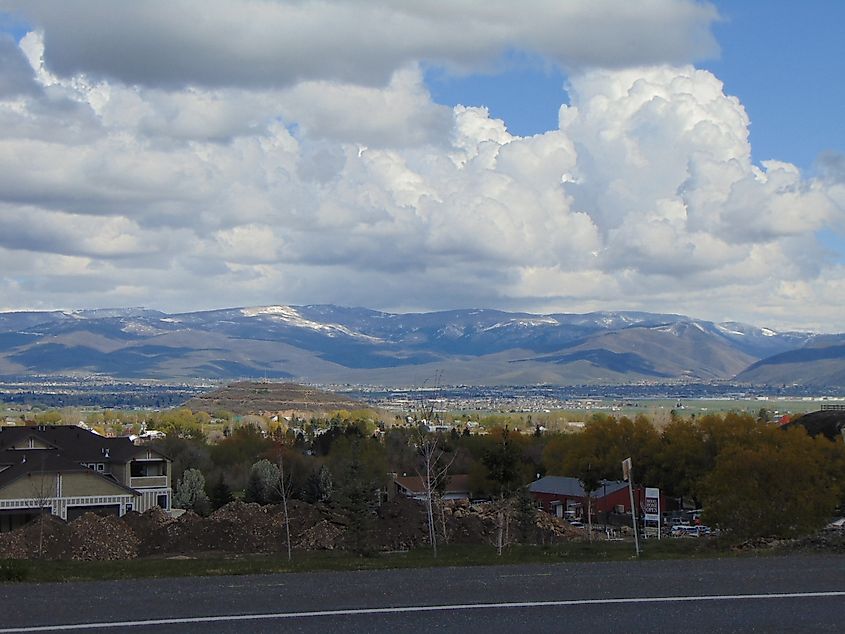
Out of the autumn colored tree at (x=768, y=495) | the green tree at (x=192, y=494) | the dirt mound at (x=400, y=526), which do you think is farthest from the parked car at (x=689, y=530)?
the green tree at (x=192, y=494)

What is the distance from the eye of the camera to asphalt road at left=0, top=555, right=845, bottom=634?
11.7 m

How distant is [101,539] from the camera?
43688mm

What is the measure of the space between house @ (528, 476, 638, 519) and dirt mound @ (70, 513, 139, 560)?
34888 millimetres

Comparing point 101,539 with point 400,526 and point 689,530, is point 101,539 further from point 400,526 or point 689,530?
point 689,530

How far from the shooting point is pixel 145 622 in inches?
469

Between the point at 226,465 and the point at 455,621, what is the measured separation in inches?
2997

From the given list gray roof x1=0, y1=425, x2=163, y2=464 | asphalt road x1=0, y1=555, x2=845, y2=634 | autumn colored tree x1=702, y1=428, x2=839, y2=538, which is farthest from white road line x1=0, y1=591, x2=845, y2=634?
gray roof x1=0, y1=425, x2=163, y2=464

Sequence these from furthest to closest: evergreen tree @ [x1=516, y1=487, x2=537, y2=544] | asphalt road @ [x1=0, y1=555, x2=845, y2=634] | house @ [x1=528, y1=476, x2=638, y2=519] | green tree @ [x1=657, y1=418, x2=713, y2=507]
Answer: house @ [x1=528, y1=476, x2=638, y2=519]
green tree @ [x1=657, y1=418, x2=713, y2=507]
evergreen tree @ [x1=516, y1=487, x2=537, y2=544]
asphalt road @ [x1=0, y1=555, x2=845, y2=634]

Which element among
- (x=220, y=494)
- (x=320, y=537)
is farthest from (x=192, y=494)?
(x=320, y=537)

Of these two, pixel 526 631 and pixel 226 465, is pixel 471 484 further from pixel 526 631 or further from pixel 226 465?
pixel 526 631

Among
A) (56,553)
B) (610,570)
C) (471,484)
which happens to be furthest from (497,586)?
(471,484)

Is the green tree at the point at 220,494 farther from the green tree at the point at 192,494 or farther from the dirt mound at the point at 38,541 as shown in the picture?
the dirt mound at the point at 38,541

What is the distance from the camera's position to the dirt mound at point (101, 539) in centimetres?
4209

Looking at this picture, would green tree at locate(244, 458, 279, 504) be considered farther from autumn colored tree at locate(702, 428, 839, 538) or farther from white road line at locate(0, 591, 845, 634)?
white road line at locate(0, 591, 845, 634)
